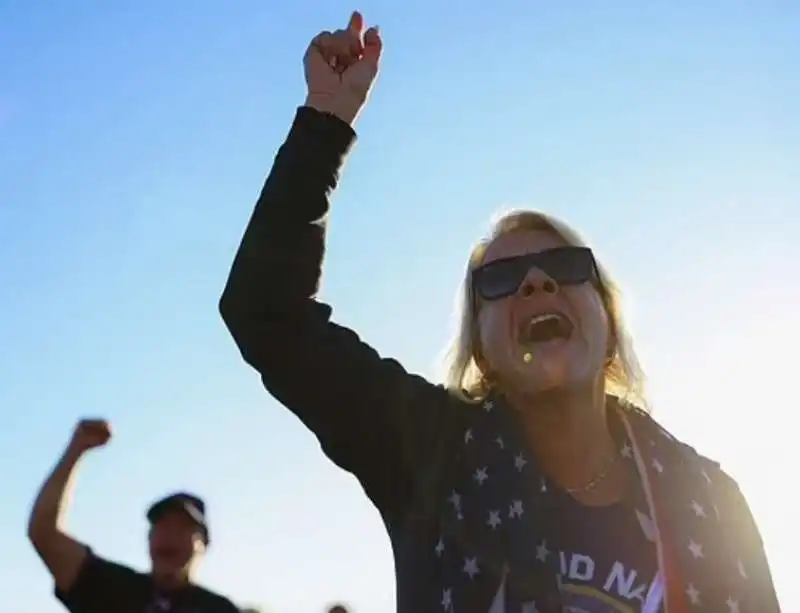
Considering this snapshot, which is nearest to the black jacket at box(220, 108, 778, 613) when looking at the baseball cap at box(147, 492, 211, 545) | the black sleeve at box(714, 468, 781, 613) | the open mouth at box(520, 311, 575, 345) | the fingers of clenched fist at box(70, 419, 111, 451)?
the open mouth at box(520, 311, 575, 345)

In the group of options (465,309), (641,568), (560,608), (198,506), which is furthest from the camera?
(198,506)

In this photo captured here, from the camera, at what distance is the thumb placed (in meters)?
2.77

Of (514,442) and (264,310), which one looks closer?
(264,310)

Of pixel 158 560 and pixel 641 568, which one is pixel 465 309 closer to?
pixel 641 568

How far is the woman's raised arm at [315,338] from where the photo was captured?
7.93 ft

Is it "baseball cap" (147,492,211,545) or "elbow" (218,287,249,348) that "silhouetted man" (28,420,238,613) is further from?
"elbow" (218,287,249,348)

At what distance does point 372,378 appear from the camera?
252cm

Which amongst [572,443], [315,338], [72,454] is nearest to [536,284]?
[572,443]

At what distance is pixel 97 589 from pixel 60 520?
360 millimetres

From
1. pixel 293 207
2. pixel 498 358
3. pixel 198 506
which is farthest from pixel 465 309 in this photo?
pixel 198 506

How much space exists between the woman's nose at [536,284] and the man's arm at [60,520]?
107 inches

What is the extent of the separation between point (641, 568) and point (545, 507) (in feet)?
0.88

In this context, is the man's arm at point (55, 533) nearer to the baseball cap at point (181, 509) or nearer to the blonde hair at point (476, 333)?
the baseball cap at point (181, 509)

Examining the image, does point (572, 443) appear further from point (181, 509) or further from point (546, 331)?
point (181, 509)
